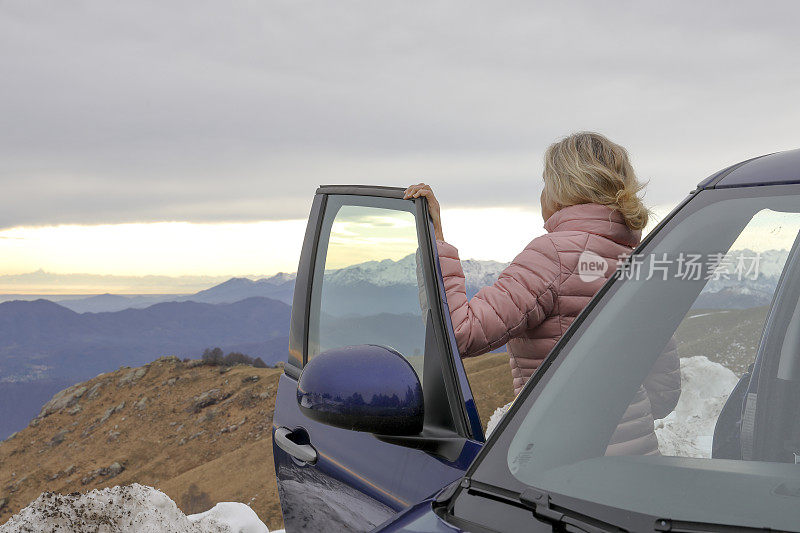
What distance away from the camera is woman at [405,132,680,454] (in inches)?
97.4

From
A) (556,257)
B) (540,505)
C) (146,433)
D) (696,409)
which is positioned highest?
(556,257)

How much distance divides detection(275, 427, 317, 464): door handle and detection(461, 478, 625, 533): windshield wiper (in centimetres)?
118

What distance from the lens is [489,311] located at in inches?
98.4

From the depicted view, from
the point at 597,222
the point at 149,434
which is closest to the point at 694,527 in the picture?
the point at 597,222

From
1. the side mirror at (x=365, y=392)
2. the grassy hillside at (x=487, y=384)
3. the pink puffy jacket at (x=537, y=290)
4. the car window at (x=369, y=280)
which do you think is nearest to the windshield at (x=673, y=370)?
the side mirror at (x=365, y=392)

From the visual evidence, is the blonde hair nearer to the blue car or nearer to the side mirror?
the blue car

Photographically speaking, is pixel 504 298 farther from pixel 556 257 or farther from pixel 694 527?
pixel 694 527

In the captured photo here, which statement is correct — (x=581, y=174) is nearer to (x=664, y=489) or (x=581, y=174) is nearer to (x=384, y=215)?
(x=384, y=215)

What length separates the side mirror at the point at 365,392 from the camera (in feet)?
5.84

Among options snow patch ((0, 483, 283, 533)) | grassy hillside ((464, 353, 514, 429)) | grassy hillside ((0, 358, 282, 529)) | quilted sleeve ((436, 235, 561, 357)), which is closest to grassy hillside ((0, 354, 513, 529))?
grassy hillside ((0, 358, 282, 529))

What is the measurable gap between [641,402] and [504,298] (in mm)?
1093

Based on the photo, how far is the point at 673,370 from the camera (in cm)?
152

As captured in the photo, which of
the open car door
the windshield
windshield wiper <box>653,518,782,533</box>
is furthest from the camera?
the open car door

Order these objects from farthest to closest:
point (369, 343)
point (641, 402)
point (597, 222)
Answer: point (597, 222) → point (369, 343) → point (641, 402)
